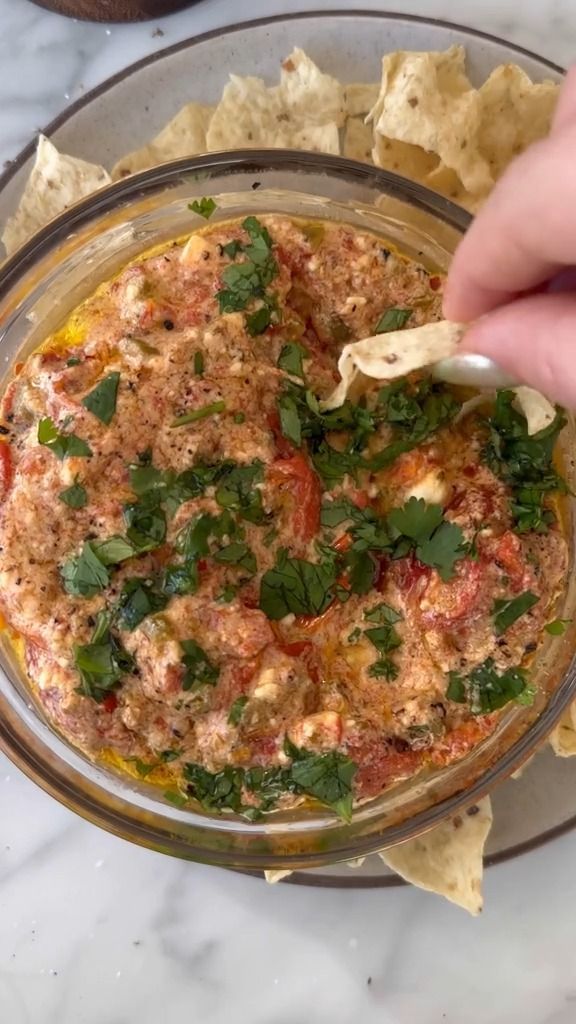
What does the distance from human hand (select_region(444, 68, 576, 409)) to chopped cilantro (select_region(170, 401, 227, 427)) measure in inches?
14.4

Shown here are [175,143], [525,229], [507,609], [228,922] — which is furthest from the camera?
[228,922]

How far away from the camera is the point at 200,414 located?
4.78 feet

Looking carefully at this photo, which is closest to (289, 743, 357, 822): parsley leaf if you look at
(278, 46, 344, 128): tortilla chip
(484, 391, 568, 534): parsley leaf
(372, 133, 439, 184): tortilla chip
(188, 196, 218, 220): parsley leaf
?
(484, 391, 568, 534): parsley leaf

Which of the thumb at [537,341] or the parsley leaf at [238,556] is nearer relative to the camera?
the thumb at [537,341]

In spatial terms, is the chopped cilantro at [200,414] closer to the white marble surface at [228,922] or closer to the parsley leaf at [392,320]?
the parsley leaf at [392,320]

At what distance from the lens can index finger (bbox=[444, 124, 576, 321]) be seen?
3.37 feet

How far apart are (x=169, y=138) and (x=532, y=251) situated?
1.01 metres

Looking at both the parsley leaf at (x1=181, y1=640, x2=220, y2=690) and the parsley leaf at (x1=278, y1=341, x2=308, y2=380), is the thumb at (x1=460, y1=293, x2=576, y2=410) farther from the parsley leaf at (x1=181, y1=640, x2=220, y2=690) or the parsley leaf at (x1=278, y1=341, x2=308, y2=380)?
the parsley leaf at (x1=181, y1=640, x2=220, y2=690)

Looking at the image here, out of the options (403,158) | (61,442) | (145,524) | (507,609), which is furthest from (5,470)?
(403,158)

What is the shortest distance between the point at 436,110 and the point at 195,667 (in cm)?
108

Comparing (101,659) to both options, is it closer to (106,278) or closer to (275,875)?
(275,875)

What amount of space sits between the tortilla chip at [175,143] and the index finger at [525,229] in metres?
0.82

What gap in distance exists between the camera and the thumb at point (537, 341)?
1.10 meters

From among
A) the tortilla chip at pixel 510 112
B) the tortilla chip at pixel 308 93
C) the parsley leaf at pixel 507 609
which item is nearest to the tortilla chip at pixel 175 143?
the tortilla chip at pixel 308 93
